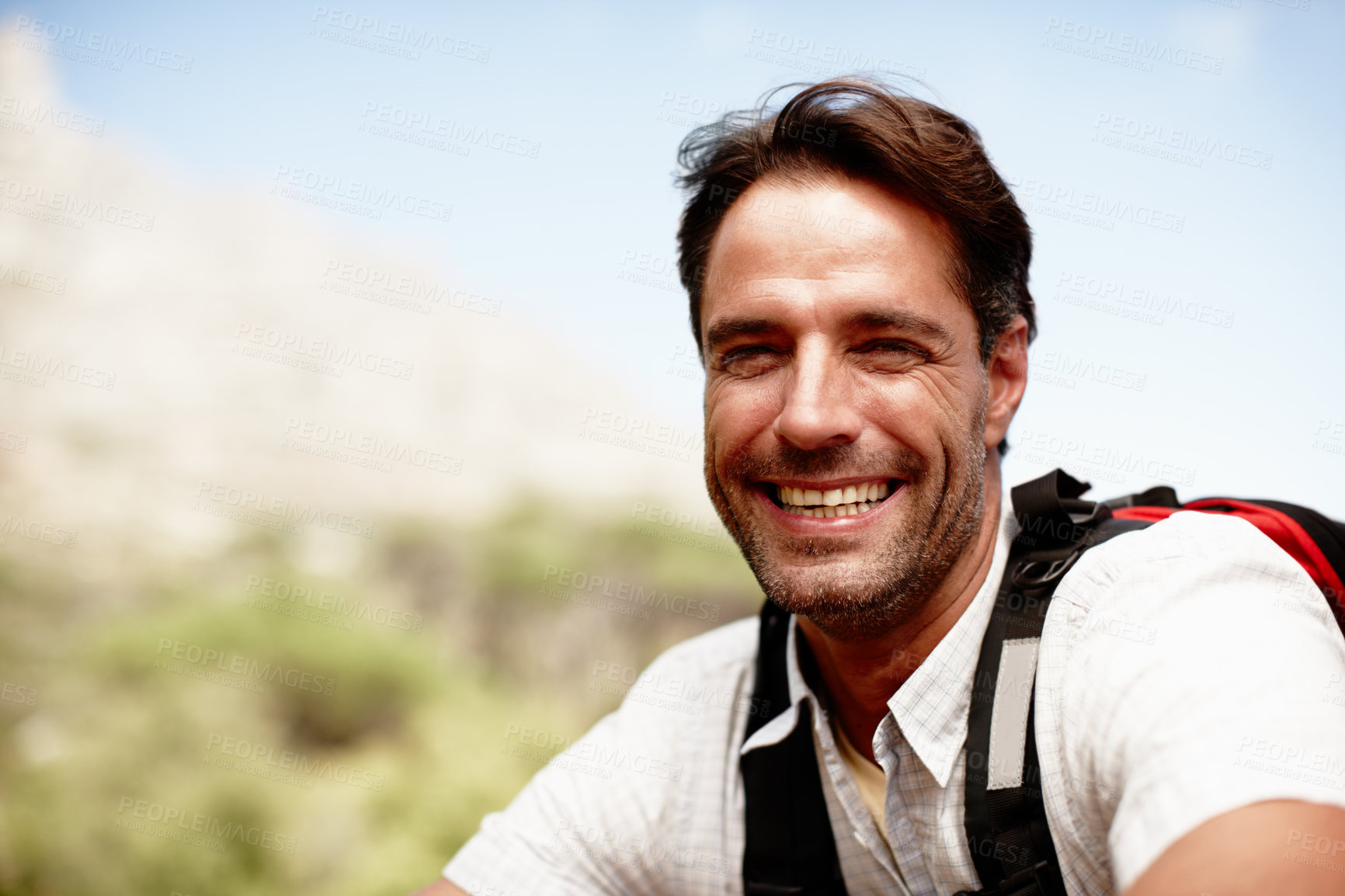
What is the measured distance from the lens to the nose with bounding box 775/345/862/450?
1.87 meters

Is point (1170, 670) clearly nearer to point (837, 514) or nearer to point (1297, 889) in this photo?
point (1297, 889)

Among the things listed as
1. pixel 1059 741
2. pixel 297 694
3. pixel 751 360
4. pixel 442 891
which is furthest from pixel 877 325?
pixel 297 694

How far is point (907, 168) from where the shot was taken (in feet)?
6.59

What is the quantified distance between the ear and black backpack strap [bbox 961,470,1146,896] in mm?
263

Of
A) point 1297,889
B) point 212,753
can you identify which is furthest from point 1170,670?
point 212,753

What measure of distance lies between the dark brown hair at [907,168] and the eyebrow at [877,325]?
0.16 m

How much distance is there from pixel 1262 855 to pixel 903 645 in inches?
37.0

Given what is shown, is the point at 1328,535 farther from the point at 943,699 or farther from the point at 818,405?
the point at 818,405

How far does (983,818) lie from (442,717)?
205 inches

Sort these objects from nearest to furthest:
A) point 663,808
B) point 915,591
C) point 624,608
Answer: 1. point 915,591
2. point 663,808
3. point 624,608

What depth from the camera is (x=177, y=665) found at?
18.9 feet

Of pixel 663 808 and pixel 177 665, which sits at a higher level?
pixel 663 808

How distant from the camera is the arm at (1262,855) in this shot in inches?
44.7

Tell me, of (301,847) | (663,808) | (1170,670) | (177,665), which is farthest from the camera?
(177,665)
